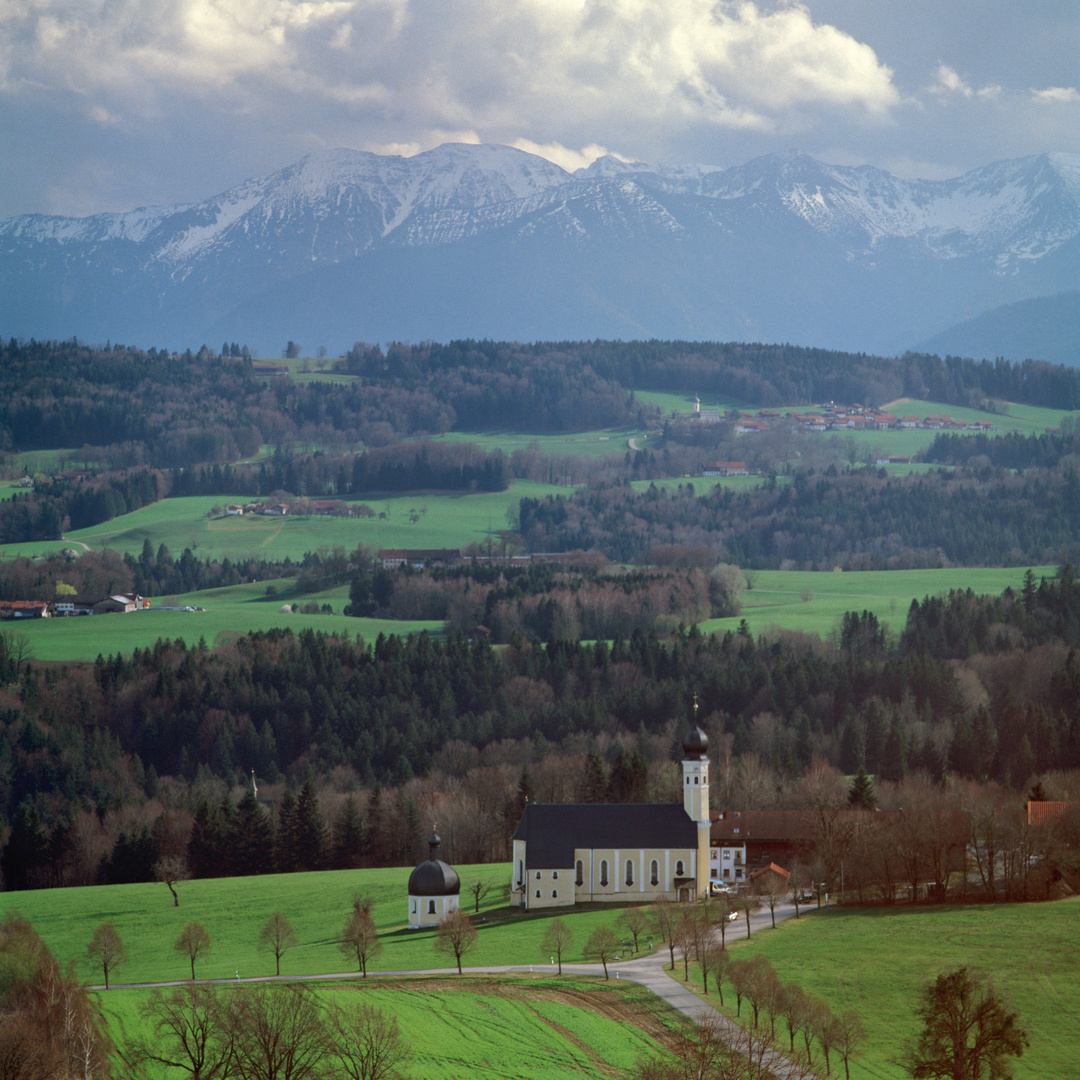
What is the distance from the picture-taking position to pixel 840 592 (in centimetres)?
17012

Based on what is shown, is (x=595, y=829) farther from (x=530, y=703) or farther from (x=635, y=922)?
(x=530, y=703)

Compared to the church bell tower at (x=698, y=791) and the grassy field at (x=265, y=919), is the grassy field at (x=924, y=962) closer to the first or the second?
the church bell tower at (x=698, y=791)

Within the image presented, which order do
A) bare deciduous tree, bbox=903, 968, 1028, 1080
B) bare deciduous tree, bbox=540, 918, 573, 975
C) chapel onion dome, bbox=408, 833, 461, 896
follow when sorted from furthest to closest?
1. chapel onion dome, bbox=408, 833, 461, 896
2. bare deciduous tree, bbox=540, 918, 573, 975
3. bare deciduous tree, bbox=903, 968, 1028, 1080

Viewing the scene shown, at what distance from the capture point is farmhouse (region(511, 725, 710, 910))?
79188 millimetres

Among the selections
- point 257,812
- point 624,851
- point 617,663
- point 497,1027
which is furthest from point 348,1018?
point 617,663

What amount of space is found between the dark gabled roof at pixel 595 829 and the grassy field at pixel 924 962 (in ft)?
34.2

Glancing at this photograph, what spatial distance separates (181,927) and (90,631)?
91278 mm

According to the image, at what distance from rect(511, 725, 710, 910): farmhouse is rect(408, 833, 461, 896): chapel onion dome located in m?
4.77

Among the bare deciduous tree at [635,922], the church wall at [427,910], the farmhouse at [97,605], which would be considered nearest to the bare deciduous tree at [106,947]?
the church wall at [427,910]

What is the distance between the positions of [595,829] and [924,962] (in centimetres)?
2317

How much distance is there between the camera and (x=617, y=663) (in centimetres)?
13688

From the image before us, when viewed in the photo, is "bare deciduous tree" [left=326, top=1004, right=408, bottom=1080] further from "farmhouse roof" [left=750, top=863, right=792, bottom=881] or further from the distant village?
the distant village

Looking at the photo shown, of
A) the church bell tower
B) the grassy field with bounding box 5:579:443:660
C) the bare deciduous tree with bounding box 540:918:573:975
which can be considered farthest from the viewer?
the grassy field with bounding box 5:579:443:660

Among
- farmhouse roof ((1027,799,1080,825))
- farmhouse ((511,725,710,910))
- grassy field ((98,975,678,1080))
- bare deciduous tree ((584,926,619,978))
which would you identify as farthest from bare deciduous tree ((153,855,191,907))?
farmhouse roof ((1027,799,1080,825))
